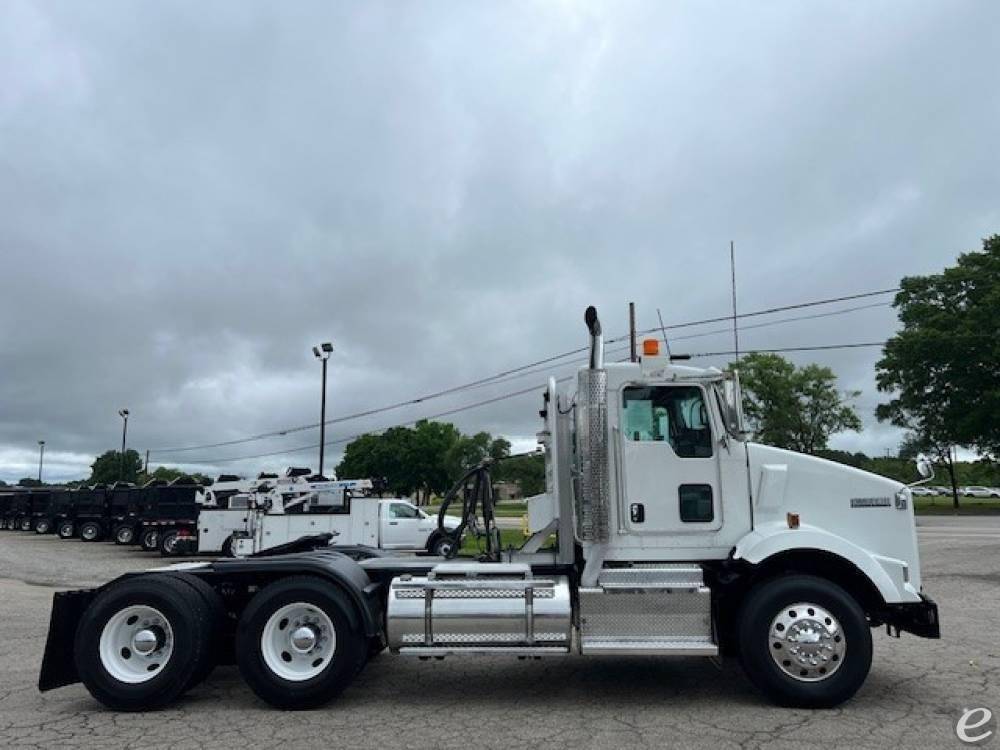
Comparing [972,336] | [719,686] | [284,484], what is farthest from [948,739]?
[972,336]

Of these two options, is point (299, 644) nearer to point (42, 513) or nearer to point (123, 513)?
point (123, 513)

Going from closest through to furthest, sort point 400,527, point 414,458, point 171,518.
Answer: point 400,527 → point 171,518 → point 414,458

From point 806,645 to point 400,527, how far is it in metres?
15.9

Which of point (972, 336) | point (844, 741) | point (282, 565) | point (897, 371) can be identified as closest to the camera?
point (844, 741)

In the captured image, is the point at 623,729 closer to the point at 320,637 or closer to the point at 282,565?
the point at 320,637

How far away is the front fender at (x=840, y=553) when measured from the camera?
606 centimetres

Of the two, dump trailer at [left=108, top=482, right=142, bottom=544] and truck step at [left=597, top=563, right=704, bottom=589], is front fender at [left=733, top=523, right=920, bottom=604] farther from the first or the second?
dump trailer at [left=108, top=482, right=142, bottom=544]

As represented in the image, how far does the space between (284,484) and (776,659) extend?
16.7m

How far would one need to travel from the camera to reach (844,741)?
5195mm

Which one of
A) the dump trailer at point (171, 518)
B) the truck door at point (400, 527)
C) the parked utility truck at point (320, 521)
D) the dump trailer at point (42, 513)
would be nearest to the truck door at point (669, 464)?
the parked utility truck at point (320, 521)

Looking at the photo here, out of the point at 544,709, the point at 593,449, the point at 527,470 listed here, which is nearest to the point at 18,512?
the point at 527,470

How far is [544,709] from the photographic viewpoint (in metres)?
6.05

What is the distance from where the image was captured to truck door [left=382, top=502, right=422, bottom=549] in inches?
814

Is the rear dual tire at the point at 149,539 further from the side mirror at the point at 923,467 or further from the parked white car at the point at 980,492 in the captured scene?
the parked white car at the point at 980,492
